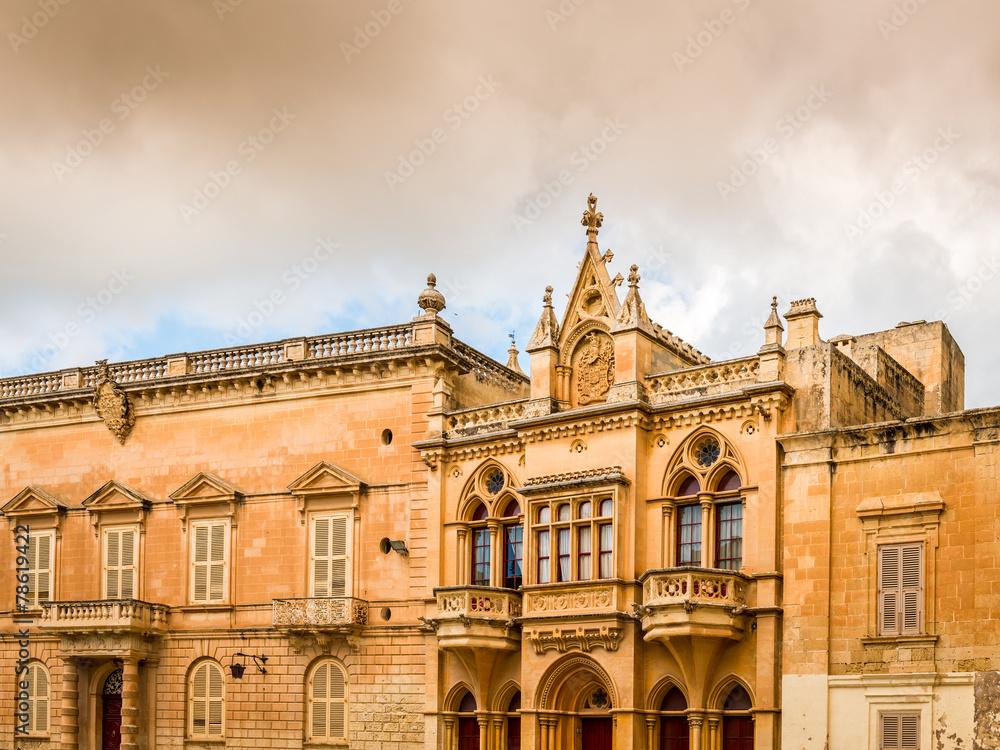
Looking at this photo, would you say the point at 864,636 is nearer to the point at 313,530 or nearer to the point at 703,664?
the point at 703,664

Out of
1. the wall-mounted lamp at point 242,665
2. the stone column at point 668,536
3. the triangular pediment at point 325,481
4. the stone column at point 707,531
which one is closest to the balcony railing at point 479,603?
the stone column at point 668,536

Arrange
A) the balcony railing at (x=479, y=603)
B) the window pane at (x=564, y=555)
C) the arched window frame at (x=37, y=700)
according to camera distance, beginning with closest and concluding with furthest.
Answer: the window pane at (x=564, y=555) → the balcony railing at (x=479, y=603) → the arched window frame at (x=37, y=700)

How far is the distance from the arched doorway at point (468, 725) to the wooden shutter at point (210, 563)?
7.66m

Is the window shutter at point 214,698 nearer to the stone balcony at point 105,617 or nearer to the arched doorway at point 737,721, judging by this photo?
the stone balcony at point 105,617

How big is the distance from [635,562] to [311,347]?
11.7 m

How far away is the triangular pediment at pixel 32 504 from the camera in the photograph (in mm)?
37375

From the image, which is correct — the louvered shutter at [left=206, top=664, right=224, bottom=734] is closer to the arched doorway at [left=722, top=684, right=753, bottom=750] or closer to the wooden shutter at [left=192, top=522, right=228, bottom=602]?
the wooden shutter at [left=192, top=522, right=228, bottom=602]

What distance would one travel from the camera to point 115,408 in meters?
37.0

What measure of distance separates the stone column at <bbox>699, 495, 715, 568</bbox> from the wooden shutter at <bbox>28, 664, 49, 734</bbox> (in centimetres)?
2019

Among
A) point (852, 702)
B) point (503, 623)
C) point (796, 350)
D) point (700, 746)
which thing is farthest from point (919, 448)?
point (503, 623)

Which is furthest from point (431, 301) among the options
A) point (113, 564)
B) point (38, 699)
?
point (38, 699)

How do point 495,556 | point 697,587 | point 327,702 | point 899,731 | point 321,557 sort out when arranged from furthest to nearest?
point 321,557 < point 327,702 < point 495,556 < point 697,587 < point 899,731

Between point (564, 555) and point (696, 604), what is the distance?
170 inches

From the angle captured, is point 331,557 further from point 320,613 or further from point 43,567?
point 43,567
